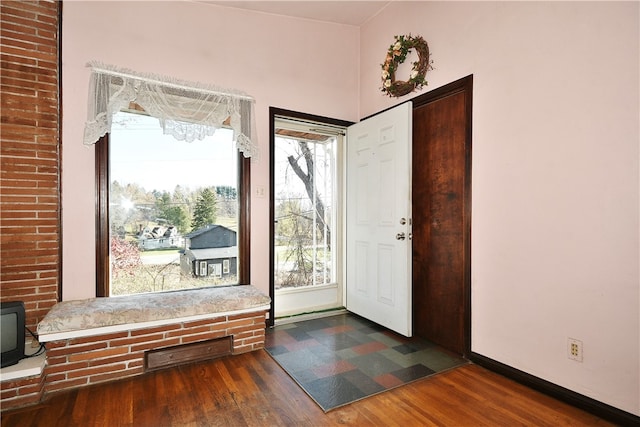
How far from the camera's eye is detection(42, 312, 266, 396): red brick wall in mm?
2119

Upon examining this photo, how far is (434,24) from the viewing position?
112 inches

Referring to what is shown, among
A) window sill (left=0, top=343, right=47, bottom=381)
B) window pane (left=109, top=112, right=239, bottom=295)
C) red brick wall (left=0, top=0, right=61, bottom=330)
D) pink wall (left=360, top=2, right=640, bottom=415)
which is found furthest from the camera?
window pane (left=109, top=112, right=239, bottom=295)

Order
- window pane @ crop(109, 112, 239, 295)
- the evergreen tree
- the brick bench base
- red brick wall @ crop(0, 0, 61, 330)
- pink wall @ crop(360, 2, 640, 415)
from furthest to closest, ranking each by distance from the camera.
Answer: the evergreen tree, window pane @ crop(109, 112, 239, 295), red brick wall @ crop(0, 0, 61, 330), the brick bench base, pink wall @ crop(360, 2, 640, 415)

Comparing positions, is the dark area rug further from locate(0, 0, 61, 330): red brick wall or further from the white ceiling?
the white ceiling

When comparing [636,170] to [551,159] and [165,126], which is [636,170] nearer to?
[551,159]

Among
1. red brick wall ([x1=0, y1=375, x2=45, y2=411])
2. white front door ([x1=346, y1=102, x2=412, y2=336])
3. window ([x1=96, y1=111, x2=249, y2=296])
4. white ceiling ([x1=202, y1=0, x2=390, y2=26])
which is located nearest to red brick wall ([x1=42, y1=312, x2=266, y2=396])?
red brick wall ([x1=0, y1=375, x2=45, y2=411])

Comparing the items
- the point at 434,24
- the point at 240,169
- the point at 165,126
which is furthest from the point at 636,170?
the point at 165,126

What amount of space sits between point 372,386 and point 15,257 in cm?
262

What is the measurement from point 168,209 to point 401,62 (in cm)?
254

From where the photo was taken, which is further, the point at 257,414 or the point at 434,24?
the point at 434,24

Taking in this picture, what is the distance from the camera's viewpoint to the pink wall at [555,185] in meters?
1.77

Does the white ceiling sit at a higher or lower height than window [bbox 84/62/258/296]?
higher

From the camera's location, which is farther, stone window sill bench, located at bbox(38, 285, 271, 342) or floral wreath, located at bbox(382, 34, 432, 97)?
floral wreath, located at bbox(382, 34, 432, 97)

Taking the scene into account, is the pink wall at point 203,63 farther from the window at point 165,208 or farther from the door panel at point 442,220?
the door panel at point 442,220
